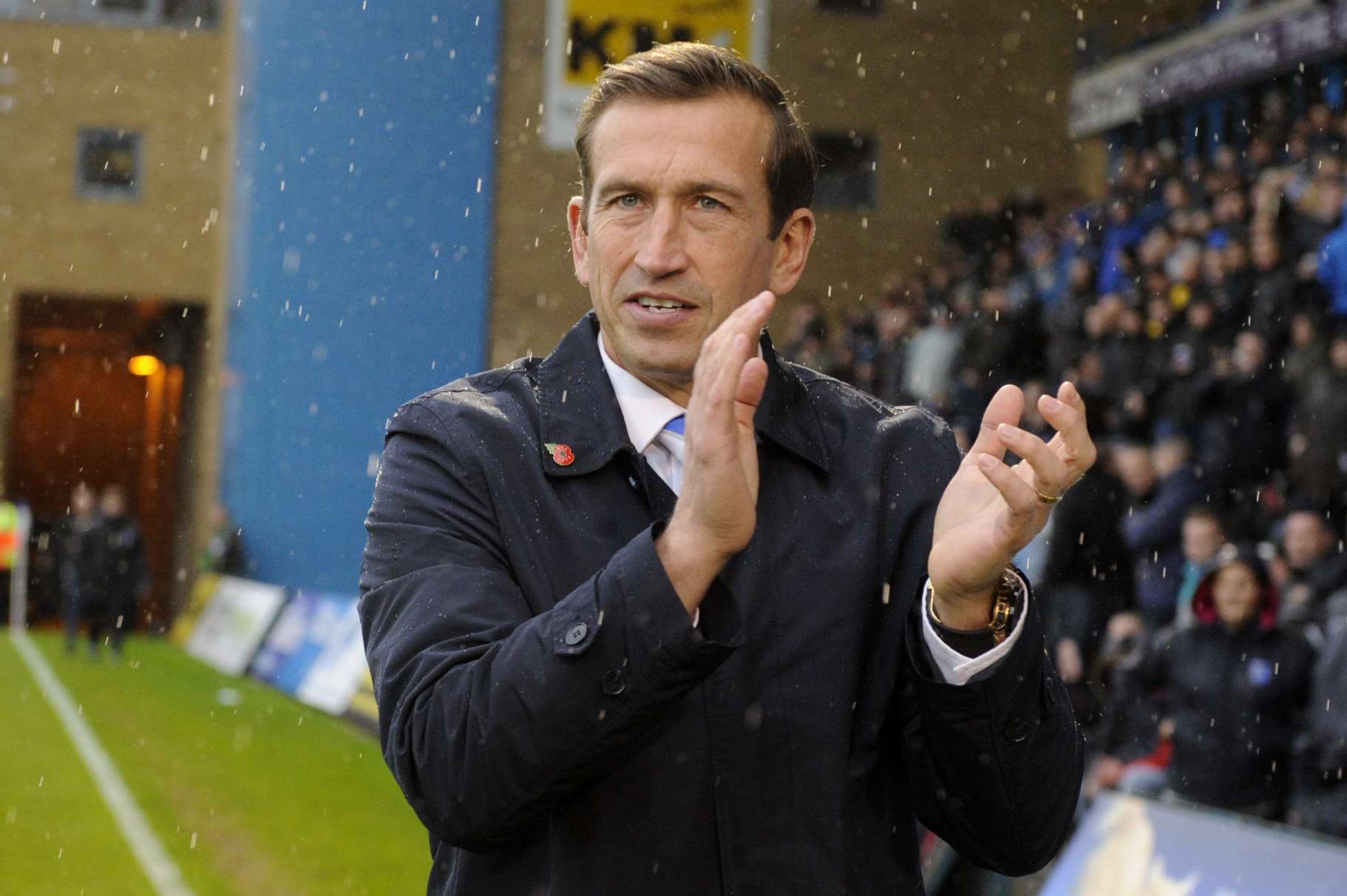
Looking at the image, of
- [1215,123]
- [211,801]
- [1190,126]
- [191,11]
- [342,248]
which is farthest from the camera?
[191,11]

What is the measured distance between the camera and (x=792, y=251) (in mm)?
2365

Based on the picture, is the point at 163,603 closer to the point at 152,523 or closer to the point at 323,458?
the point at 152,523

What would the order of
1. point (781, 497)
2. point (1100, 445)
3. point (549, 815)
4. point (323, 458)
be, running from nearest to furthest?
point (549, 815) → point (781, 497) → point (1100, 445) → point (323, 458)

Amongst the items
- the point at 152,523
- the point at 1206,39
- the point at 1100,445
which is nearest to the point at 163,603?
the point at 152,523

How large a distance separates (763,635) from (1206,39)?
15.8 meters

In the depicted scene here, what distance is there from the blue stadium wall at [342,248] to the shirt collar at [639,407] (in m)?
16.6

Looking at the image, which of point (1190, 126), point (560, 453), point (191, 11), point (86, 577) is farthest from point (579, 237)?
point (191, 11)

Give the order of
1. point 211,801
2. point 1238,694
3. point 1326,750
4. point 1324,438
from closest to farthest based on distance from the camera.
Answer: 1. point 1326,750
2. point 1238,694
3. point 1324,438
4. point 211,801

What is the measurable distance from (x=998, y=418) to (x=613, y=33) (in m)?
6.23

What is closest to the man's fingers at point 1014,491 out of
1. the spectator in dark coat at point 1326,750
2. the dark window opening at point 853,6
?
the spectator in dark coat at point 1326,750

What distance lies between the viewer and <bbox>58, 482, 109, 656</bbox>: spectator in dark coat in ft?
67.6

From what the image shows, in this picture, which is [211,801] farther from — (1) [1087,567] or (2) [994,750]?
(2) [994,750]

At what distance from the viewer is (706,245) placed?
2166 mm

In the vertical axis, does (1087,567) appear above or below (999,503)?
below
